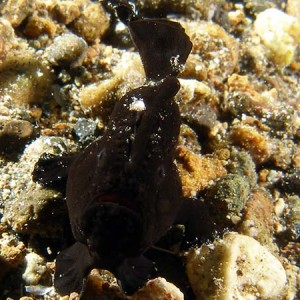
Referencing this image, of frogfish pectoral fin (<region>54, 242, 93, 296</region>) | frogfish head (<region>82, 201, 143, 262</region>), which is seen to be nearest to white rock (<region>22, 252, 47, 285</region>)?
frogfish pectoral fin (<region>54, 242, 93, 296</region>)

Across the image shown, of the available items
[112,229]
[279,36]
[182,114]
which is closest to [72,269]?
[112,229]

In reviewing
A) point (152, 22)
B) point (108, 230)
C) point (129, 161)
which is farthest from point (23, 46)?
point (108, 230)

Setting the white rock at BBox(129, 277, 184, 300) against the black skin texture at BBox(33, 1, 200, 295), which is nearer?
the black skin texture at BBox(33, 1, 200, 295)

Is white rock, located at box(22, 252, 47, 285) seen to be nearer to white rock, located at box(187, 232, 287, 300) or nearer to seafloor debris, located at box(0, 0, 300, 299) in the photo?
seafloor debris, located at box(0, 0, 300, 299)

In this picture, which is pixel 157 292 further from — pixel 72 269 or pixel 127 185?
pixel 127 185

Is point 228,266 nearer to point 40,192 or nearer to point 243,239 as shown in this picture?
point 243,239

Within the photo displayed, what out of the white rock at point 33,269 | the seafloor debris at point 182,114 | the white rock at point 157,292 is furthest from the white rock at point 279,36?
the white rock at point 33,269
